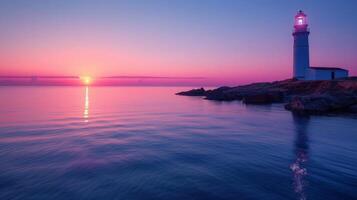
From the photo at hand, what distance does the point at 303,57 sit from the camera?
58.5 metres

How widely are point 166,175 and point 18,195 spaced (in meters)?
4.68

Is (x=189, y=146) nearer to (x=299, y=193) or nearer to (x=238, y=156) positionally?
(x=238, y=156)

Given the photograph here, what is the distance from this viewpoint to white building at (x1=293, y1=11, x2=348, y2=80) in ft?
189

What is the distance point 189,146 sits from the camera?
48.8 ft

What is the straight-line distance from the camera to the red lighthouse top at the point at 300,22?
57562mm

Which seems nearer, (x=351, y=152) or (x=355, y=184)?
(x=355, y=184)

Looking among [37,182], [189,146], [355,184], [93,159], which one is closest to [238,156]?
[189,146]

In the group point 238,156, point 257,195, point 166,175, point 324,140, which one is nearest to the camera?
point 257,195

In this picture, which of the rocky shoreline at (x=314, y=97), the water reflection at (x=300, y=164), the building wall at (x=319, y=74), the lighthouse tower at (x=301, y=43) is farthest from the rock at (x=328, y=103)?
the lighthouse tower at (x=301, y=43)

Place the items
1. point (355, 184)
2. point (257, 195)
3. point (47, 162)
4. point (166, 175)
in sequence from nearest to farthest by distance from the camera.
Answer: point (257, 195), point (355, 184), point (166, 175), point (47, 162)

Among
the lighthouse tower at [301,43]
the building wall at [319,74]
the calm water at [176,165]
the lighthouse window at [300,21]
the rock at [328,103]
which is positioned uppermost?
the lighthouse window at [300,21]

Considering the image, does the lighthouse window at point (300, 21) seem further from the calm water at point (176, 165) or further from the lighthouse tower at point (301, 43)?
the calm water at point (176, 165)

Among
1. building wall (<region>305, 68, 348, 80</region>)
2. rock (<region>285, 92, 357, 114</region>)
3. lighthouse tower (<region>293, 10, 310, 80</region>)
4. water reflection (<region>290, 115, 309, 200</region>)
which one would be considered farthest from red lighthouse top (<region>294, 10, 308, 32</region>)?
water reflection (<region>290, 115, 309, 200</region>)

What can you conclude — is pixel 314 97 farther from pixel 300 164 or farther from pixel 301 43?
pixel 301 43
